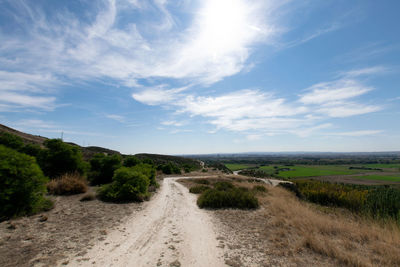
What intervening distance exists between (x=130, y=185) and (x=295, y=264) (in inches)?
369

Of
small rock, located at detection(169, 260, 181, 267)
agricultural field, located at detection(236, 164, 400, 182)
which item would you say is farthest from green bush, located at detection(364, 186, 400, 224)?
agricultural field, located at detection(236, 164, 400, 182)

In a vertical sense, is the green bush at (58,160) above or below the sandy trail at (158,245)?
above

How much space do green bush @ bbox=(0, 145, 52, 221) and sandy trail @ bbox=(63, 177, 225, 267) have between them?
387 centimetres

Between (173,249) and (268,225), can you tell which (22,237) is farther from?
(268,225)

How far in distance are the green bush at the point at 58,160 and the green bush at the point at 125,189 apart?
436 cm

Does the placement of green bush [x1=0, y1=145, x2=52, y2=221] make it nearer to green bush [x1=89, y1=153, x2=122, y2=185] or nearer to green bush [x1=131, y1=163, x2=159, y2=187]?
green bush [x1=131, y1=163, x2=159, y2=187]

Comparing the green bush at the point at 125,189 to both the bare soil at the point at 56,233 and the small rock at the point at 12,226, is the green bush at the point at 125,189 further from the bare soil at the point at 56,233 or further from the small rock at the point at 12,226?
the small rock at the point at 12,226

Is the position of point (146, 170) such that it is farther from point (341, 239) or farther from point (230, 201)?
point (341, 239)

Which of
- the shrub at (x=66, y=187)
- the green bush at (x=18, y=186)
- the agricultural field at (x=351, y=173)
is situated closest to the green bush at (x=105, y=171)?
the shrub at (x=66, y=187)

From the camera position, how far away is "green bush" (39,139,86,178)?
42.3 feet

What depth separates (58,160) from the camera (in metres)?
13.0

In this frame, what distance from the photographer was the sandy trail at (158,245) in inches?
167

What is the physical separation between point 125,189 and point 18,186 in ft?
15.7

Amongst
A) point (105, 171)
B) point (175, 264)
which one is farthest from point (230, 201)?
point (105, 171)
